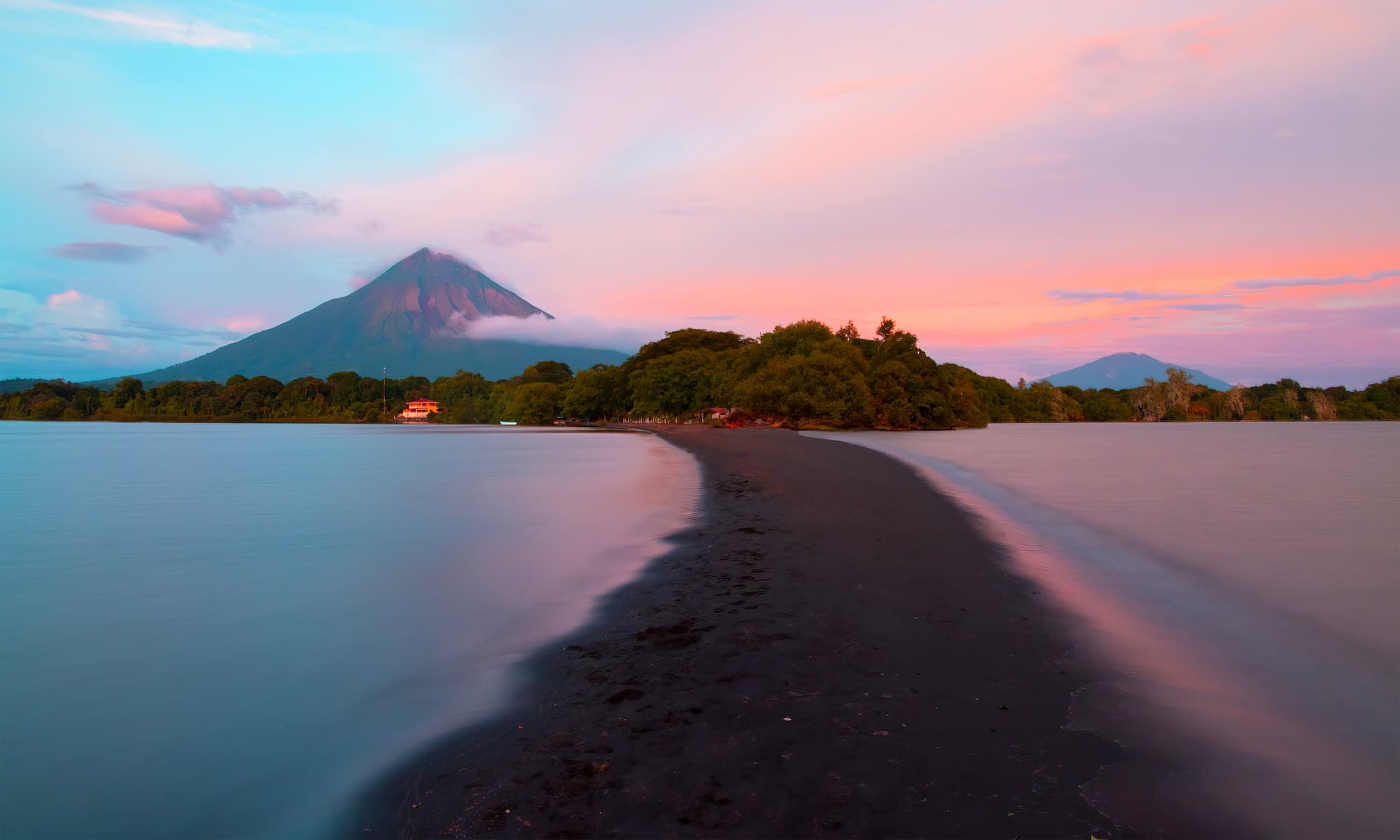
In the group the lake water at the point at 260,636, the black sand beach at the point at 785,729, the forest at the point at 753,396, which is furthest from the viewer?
the forest at the point at 753,396

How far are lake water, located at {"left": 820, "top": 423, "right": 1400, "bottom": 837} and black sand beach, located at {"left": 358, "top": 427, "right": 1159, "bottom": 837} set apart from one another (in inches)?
18.0

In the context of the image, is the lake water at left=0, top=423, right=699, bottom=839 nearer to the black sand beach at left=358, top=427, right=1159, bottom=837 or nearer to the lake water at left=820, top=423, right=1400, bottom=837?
the black sand beach at left=358, top=427, right=1159, bottom=837

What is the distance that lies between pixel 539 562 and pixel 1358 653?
368 inches

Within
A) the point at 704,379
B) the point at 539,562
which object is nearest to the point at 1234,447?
the point at 539,562

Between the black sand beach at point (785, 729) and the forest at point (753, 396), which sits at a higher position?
the forest at point (753, 396)

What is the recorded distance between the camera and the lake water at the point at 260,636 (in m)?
4.00

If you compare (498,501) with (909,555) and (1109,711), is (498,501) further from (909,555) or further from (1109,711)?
(1109,711)

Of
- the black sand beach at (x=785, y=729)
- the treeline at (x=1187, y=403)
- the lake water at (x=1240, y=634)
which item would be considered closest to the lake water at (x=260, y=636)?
the black sand beach at (x=785, y=729)

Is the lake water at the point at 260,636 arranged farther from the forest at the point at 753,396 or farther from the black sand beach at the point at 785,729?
the forest at the point at 753,396

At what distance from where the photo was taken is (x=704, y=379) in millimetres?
105438

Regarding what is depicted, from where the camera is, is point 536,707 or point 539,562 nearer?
point 536,707

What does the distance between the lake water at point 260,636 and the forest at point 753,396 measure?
6903 cm

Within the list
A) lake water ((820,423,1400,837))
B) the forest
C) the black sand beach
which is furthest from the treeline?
the black sand beach

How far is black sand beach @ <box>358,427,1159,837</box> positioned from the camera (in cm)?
321
